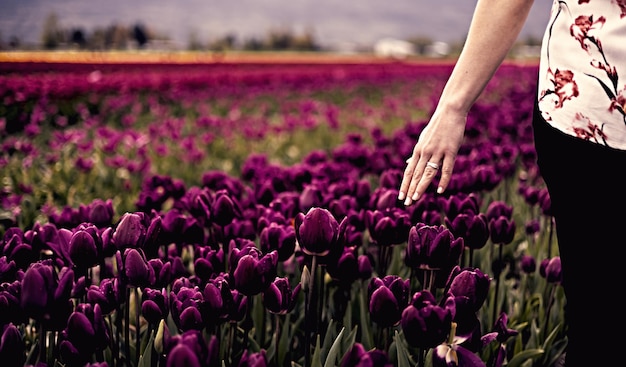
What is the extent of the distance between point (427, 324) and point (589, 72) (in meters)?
0.67

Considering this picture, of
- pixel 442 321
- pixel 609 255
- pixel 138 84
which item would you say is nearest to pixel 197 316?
pixel 442 321

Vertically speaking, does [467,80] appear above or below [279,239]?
above

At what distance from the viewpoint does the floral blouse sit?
138 centimetres

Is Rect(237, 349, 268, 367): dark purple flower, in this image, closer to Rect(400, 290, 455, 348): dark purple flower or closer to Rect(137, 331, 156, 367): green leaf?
Rect(400, 290, 455, 348): dark purple flower

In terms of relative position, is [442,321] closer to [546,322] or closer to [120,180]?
[546,322]

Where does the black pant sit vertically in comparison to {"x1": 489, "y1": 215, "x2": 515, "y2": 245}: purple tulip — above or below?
above

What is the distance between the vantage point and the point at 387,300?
144 cm

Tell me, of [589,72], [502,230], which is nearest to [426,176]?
[589,72]

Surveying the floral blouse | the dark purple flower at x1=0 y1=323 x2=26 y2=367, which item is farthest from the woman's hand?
the dark purple flower at x1=0 y1=323 x2=26 y2=367

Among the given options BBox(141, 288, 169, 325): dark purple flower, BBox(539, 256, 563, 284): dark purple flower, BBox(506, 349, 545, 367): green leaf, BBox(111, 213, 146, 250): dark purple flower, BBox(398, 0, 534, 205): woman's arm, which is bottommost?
BBox(506, 349, 545, 367): green leaf

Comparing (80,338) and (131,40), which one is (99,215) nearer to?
(80,338)

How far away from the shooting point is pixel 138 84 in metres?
12.5

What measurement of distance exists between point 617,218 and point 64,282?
47.5 inches

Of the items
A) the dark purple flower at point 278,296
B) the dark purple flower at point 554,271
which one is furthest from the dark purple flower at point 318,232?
the dark purple flower at point 554,271
